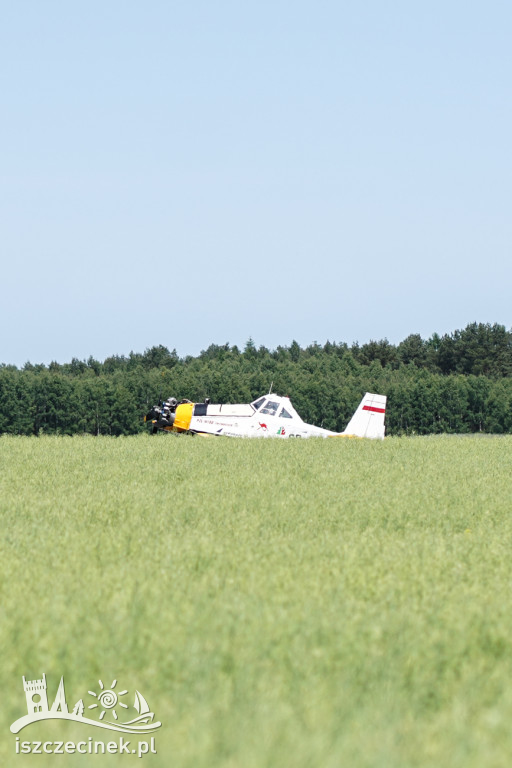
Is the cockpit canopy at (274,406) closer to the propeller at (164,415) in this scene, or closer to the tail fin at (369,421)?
the tail fin at (369,421)

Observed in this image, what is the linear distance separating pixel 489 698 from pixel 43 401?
4347 inches

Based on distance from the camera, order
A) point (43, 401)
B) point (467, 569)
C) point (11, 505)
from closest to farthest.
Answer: point (467, 569) → point (11, 505) → point (43, 401)

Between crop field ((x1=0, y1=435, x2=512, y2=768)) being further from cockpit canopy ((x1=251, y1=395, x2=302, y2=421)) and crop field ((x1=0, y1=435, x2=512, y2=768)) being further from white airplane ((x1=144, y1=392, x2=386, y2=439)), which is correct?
cockpit canopy ((x1=251, y1=395, x2=302, y2=421))

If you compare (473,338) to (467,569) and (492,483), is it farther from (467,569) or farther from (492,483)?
(467,569)

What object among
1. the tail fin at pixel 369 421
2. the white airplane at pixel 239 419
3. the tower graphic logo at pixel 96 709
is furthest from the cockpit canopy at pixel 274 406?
the tower graphic logo at pixel 96 709

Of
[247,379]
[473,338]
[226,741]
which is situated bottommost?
[226,741]

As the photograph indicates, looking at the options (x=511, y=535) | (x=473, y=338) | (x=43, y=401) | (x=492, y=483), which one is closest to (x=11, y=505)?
(x=511, y=535)

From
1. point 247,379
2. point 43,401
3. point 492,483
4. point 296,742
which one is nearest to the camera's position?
point 296,742

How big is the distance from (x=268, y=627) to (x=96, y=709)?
155 cm

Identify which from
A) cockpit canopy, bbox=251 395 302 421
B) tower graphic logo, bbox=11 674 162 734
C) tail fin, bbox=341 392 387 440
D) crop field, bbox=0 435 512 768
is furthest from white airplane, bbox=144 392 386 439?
tower graphic logo, bbox=11 674 162 734

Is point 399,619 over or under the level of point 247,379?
under

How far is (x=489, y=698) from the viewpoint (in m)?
5.98

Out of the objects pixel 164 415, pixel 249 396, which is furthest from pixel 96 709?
pixel 249 396

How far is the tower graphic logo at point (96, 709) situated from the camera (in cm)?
566
